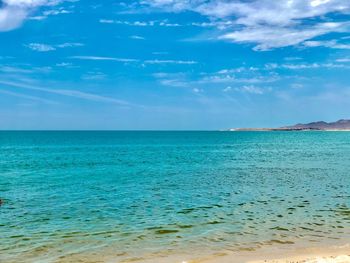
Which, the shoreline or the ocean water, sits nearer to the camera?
the shoreline

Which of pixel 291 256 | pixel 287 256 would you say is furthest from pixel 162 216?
pixel 291 256

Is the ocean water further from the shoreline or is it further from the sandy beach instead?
the sandy beach

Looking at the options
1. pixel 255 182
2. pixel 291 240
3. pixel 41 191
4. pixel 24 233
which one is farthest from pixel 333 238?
pixel 41 191

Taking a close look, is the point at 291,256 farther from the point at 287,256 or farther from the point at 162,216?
the point at 162,216

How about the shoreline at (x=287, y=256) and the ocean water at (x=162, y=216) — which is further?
the ocean water at (x=162, y=216)

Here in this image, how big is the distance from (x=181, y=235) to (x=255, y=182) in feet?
72.8

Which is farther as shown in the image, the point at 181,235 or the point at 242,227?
the point at 242,227

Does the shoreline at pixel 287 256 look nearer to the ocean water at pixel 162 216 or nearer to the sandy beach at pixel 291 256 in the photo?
the sandy beach at pixel 291 256

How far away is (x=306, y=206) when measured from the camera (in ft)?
92.4

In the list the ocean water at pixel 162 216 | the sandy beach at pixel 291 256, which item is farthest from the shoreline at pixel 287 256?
the ocean water at pixel 162 216

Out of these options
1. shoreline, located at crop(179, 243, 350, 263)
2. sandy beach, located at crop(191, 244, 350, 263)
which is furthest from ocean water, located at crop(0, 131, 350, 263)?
sandy beach, located at crop(191, 244, 350, 263)

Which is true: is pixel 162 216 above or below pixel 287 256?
above

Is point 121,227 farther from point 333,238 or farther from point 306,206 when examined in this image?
point 306,206

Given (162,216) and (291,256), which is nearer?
(291,256)
